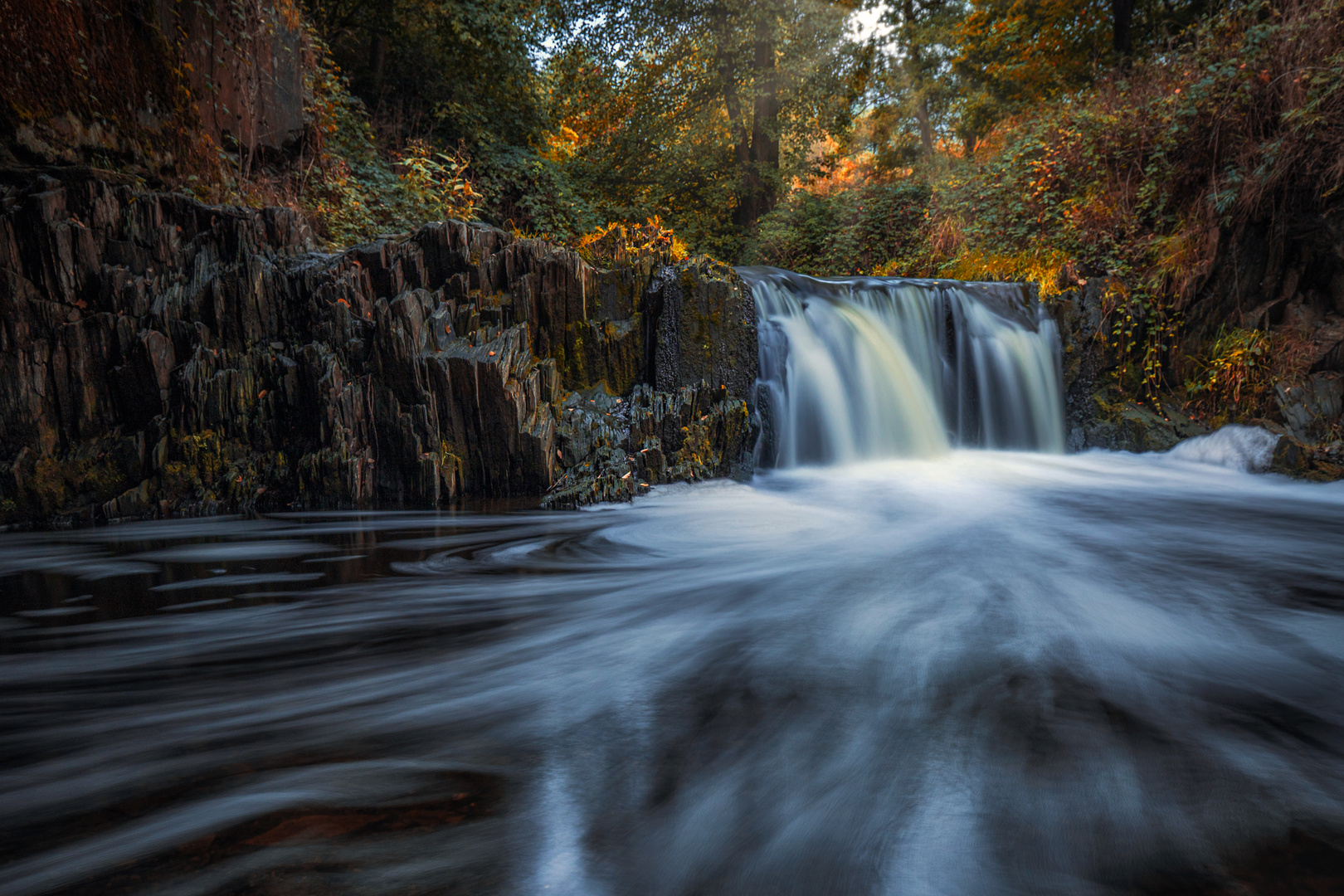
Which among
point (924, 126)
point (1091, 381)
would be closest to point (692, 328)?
point (1091, 381)

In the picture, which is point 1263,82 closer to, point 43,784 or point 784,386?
point 784,386

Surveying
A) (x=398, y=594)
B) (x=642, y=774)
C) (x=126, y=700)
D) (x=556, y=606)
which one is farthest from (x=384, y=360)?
(x=642, y=774)

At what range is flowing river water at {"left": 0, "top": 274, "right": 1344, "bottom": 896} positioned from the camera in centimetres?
130

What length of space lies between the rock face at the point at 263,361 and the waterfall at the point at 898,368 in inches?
66.8

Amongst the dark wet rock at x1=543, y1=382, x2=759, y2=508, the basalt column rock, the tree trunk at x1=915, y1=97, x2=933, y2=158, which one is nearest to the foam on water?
the dark wet rock at x1=543, y1=382, x2=759, y2=508

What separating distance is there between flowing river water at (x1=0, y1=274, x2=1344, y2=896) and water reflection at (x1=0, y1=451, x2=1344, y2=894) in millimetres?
11

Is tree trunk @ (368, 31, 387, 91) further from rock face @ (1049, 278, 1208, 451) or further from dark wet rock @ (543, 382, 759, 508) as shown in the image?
rock face @ (1049, 278, 1208, 451)

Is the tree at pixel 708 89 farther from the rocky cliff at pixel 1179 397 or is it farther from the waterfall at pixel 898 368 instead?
the rocky cliff at pixel 1179 397

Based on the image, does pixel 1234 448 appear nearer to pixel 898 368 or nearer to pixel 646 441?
pixel 898 368

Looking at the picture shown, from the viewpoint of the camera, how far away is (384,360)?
5477mm

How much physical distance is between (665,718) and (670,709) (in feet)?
0.23

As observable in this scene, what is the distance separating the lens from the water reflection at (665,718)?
51.3 inches

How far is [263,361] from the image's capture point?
5.47m

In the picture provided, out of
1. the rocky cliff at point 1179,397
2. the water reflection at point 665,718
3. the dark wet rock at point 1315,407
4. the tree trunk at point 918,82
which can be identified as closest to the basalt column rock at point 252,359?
the water reflection at point 665,718
